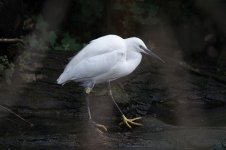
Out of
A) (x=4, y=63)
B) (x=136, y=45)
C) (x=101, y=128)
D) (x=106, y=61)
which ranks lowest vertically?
(x=4, y=63)

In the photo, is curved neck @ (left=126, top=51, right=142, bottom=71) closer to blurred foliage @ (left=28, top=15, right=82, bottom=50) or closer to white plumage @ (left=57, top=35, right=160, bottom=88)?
white plumage @ (left=57, top=35, right=160, bottom=88)

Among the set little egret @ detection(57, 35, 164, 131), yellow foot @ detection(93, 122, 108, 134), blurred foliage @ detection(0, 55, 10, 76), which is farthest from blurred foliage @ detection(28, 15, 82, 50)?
yellow foot @ detection(93, 122, 108, 134)

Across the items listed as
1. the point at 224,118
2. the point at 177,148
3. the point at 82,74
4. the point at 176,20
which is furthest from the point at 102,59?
the point at 176,20

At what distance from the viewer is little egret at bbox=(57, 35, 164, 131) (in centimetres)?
577

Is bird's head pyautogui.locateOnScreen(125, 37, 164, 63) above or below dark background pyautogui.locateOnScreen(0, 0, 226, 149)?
above

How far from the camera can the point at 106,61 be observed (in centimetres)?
575

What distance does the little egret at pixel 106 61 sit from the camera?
577cm

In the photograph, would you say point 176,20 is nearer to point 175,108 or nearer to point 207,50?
point 207,50

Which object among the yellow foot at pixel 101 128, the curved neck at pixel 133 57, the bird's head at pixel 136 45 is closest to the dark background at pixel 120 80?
the yellow foot at pixel 101 128

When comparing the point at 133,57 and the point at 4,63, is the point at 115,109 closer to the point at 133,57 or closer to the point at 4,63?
the point at 133,57

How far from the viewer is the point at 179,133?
551 centimetres

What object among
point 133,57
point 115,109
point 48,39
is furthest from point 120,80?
point 48,39

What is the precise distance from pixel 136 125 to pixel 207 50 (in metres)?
3.86

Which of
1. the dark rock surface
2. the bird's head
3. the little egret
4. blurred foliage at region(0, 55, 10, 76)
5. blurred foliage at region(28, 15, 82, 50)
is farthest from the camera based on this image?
blurred foliage at region(28, 15, 82, 50)
